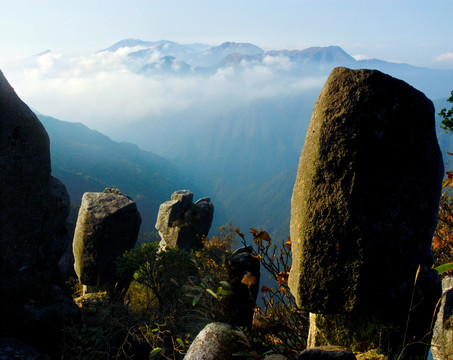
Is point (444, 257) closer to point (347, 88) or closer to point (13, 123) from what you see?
point (347, 88)

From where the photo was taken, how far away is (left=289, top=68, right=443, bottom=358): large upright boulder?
3926 mm

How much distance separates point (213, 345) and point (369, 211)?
10.1 feet

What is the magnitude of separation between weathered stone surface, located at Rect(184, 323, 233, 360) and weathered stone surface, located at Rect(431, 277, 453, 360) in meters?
2.65

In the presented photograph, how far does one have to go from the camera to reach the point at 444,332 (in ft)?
14.1

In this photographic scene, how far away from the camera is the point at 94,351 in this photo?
7.98m

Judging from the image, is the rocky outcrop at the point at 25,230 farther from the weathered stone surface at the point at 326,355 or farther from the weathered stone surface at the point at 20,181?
the weathered stone surface at the point at 326,355

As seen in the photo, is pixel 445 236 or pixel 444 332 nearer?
pixel 444 332

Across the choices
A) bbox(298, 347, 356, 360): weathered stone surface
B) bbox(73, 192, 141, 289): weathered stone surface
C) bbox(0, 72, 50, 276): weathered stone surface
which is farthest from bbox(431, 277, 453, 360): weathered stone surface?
bbox(73, 192, 141, 289): weathered stone surface

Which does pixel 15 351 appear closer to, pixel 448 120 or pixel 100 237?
pixel 100 237

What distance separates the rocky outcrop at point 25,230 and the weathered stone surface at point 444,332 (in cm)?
768

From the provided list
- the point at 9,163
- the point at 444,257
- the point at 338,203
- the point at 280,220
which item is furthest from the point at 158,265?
the point at 280,220

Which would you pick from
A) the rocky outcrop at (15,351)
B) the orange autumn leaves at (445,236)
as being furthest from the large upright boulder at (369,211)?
the rocky outcrop at (15,351)

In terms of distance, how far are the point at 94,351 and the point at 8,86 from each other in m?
6.03

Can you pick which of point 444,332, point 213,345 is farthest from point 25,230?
point 444,332
